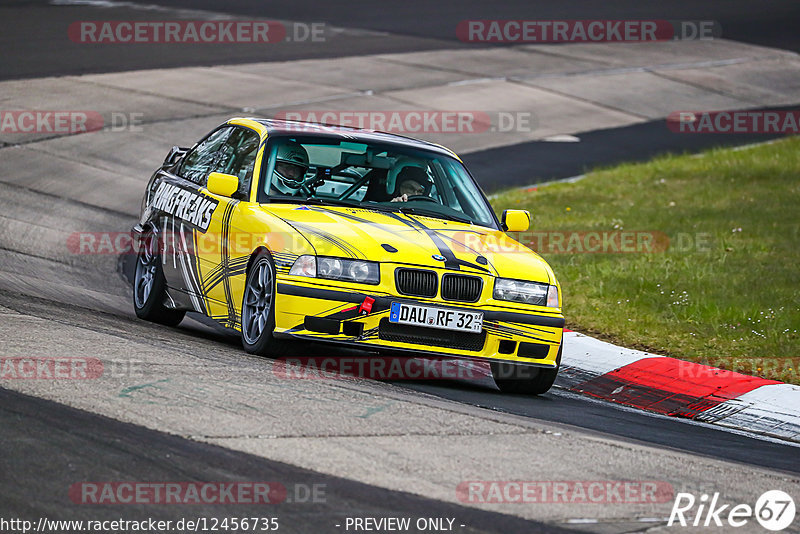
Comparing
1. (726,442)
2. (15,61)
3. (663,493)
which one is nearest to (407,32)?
(15,61)

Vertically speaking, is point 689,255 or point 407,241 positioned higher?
point 407,241

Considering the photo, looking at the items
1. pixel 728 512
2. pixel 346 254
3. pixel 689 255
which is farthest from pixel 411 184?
pixel 689 255

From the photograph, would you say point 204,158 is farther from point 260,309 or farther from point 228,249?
point 260,309

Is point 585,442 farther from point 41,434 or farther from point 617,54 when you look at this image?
point 617,54

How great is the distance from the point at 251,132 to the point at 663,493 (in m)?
4.83

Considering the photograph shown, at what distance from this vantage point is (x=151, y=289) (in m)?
9.88

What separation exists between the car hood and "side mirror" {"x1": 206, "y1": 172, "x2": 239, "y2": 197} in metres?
0.28

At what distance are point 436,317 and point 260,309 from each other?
3.70 ft

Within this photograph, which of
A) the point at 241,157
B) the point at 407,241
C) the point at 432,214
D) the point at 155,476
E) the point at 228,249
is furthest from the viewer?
the point at 241,157

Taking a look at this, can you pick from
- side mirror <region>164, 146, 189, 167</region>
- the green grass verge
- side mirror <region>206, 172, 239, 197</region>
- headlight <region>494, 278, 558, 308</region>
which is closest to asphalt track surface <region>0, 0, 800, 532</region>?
headlight <region>494, 278, 558, 308</region>

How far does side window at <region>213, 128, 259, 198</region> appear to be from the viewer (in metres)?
9.02

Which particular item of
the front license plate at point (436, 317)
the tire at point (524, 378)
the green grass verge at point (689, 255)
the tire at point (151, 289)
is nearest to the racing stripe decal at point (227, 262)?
the tire at point (151, 289)

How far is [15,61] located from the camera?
2252cm

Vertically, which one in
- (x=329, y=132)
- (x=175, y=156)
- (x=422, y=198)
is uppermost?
(x=329, y=132)
